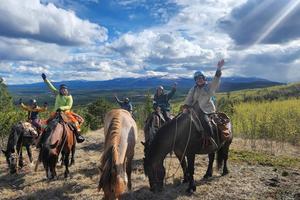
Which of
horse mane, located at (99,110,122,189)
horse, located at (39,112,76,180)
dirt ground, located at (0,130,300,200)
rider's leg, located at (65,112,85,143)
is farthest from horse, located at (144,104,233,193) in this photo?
rider's leg, located at (65,112,85,143)

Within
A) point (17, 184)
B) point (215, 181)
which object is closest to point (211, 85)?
point (215, 181)

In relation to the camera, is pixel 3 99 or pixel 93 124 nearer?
pixel 93 124

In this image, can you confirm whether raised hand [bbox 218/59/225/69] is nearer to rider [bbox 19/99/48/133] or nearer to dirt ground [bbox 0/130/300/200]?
dirt ground [bbox 0/130/300/200]

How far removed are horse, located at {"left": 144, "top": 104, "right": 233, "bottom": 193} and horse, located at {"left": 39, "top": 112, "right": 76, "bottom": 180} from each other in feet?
9.58

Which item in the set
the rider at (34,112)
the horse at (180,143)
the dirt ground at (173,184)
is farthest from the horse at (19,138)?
the horse at (180,143)

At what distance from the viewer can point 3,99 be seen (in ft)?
115

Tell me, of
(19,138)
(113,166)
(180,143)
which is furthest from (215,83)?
(19,138)

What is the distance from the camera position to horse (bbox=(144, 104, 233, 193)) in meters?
8.65

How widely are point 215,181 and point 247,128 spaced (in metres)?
12.1

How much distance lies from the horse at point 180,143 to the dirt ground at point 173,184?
0.56m

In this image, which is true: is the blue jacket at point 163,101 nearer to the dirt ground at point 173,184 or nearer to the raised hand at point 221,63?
the dirt ground at point 173,184

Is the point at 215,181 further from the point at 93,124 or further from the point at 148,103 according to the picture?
Answer: the point at 93,124

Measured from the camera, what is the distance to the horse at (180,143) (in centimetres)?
865

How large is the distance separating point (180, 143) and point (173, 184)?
1481 mm
